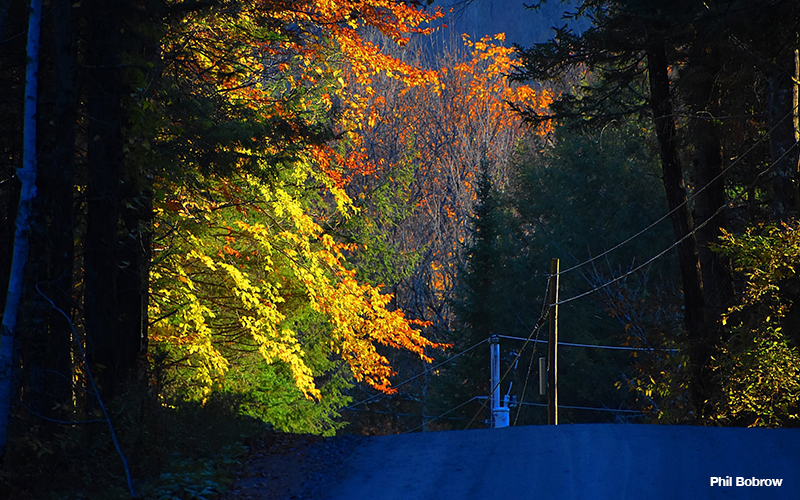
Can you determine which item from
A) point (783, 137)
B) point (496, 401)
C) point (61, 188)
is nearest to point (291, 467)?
point (61, 188)

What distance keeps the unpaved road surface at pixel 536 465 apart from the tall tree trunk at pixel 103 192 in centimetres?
237

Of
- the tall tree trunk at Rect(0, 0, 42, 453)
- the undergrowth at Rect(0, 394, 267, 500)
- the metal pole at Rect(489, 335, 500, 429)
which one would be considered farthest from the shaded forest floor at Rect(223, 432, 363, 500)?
the metal pole at Rect(489, 335, 500, 429)

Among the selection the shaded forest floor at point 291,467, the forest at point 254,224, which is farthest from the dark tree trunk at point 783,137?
the shaded forest floor at point 291,467

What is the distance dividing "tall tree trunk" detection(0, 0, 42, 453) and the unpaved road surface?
2.41 m

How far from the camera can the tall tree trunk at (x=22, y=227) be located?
7395mm

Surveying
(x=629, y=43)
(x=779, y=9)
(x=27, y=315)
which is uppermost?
(x=629, y=43)

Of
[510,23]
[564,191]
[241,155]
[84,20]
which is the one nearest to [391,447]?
[241,155]

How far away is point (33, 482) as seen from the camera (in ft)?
24.6

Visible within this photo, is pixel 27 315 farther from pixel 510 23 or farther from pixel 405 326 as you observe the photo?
pixel 510 23

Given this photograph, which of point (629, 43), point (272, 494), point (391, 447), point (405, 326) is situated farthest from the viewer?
point (405, 326)

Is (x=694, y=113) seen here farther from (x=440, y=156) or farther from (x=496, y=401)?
(x=440, y=156)

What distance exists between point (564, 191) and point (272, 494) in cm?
2705

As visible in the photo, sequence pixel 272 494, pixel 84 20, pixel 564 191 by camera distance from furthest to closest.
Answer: pixel 564 191 → pixel 84 20 → pixel 272 494

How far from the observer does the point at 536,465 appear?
24.6 ft
